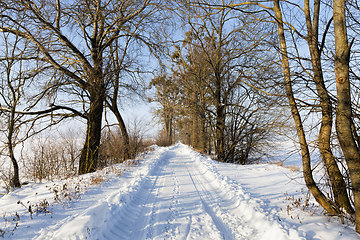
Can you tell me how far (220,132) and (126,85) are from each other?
6801 mm

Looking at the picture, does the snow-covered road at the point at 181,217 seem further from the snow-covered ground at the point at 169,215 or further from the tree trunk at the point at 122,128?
the tree trunk at the point at 122,128

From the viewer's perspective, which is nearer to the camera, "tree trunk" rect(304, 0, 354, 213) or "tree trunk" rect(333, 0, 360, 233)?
"tree trunk" rect(333, 0, 360, 233)

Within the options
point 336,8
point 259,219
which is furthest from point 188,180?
point 336,8

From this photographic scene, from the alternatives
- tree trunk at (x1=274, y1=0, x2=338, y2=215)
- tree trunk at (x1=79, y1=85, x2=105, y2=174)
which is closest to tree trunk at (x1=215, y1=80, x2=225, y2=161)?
tree trunk at (x1=79, y1=85, x2=105, y2=174)

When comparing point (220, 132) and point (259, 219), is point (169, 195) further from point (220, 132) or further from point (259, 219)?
point (220, 132)

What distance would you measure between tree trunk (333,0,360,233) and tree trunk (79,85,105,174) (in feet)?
24.6

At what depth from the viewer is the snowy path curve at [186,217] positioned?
9.22 ft

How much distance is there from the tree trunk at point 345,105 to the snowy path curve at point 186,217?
122 cm

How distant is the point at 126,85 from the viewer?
9.73 m

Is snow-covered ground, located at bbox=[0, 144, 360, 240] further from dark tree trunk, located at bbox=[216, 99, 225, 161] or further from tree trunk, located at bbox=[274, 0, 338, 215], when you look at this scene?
dark tree trunk, located at bbox=[216, 99, 225, 161]

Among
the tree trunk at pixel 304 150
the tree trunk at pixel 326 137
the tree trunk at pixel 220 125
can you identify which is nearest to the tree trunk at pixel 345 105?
the tree trunk at pixel 326 137

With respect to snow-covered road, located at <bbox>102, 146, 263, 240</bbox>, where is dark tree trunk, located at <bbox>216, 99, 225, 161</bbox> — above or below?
above

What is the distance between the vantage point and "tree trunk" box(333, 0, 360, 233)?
Answer: 8.14 ft

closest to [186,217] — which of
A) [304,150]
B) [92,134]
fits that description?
[304,150]
